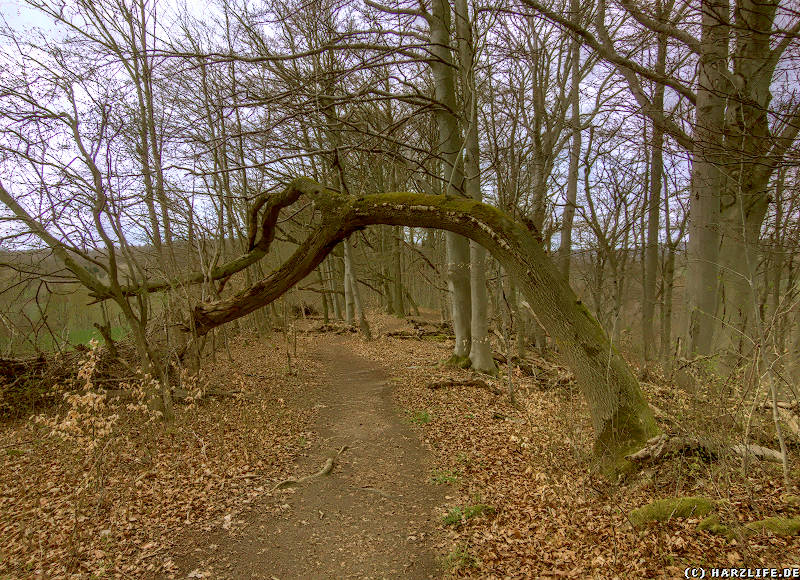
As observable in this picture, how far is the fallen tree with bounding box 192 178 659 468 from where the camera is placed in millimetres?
4375

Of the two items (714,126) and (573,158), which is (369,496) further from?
(573,158)

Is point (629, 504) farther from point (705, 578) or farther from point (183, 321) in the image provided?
point (183, 321)

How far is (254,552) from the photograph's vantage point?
155 inches

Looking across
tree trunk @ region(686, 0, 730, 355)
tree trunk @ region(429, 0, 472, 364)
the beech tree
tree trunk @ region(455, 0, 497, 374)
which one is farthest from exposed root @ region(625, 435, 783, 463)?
tree trunk @ region(429, 0, 472, 364)

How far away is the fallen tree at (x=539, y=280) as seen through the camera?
4.38 metres

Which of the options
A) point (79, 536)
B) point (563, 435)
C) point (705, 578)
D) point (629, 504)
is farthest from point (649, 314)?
point (79, 536)

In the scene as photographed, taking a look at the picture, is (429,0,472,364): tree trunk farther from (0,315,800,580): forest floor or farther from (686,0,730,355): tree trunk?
(686,0,730,355): tree trunk

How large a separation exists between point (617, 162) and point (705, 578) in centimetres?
1057

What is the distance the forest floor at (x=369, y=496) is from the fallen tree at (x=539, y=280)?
500mm

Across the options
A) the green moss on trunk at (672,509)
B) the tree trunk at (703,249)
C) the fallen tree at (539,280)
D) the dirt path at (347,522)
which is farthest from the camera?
the tree trunk at (703,249)

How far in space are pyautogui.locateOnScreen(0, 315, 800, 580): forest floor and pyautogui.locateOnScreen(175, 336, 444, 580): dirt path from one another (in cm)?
2

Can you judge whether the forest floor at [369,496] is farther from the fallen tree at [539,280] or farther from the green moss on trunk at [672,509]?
the fallen tree at [539,280]

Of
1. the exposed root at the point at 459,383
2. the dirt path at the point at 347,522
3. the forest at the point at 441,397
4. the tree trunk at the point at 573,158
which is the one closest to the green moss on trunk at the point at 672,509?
the forest at the point at 441,397

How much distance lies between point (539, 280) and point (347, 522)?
3350mm
